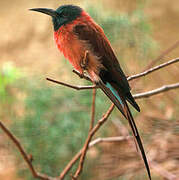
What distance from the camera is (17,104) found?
2502mm

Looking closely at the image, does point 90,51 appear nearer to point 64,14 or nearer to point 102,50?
point 102,50

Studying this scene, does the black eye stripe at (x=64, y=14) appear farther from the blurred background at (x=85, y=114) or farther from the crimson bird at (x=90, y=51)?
the blurred background at (x=85, y=114)

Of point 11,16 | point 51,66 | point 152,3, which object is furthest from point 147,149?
point 11,16

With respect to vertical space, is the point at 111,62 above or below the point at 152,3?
above

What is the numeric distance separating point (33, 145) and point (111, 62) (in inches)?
41.0

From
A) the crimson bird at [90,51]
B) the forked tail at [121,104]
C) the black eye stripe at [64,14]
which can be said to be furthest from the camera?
the black eye stripe at [64,14]

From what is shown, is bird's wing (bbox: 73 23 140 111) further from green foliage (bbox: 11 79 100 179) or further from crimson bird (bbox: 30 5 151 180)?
green foliage (bbox: 11 79 100 179)

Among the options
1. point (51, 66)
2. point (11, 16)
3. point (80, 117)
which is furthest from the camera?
point (11, 16)

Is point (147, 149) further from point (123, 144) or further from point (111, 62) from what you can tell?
point (111, 62)

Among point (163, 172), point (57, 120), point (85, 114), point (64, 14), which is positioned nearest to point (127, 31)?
point (85, 114)

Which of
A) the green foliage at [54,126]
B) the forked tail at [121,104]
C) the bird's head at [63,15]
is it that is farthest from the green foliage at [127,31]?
the forked tail at [121,104]

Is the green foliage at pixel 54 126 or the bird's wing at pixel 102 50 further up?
the bird's wing at pixel 102 50

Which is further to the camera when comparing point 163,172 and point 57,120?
point 57,120

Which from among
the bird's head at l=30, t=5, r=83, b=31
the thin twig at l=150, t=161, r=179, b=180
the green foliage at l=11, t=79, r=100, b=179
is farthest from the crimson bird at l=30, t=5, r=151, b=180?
the green foliage at l=11, t=79, r=100, b=179
